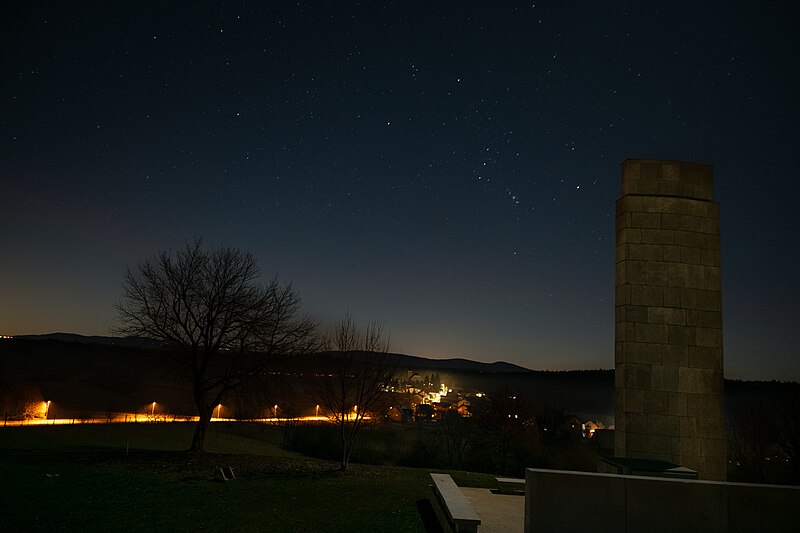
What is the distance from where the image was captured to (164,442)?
28.8m

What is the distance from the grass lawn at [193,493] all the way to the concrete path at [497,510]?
1116 millimetres

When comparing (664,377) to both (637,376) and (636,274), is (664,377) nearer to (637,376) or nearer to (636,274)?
(637,376)

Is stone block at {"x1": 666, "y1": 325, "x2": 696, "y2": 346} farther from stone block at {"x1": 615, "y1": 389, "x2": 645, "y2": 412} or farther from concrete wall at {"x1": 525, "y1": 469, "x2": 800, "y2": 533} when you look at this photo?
concrete wall at {"x1": 525, "y1": 469, "x2": 800, "y2": 533}

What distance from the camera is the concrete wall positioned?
7.21 metres

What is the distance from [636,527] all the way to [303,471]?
11.9m

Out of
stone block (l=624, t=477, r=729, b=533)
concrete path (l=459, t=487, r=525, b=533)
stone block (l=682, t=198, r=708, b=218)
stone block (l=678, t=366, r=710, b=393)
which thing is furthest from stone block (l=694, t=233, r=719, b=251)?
concrete path (l=459, t=487, r=525, b=533)

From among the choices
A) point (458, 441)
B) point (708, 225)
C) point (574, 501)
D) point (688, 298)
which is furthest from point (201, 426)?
point (458, 441)

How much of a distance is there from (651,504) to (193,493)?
32.9 feet

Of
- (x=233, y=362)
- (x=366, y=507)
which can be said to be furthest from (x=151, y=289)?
(x=366, y=507)

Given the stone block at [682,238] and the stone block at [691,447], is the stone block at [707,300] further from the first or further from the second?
the stone block at [691,447]

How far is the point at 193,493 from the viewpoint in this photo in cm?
1309

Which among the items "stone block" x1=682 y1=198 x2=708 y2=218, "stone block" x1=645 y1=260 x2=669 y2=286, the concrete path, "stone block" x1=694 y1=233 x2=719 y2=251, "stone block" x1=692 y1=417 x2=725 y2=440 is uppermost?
"stone block" x1=682 y1=198 x2=708 y2=218

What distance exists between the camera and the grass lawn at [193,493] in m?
10.1

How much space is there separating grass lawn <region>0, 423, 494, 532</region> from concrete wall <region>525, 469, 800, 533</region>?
2.86 meters
